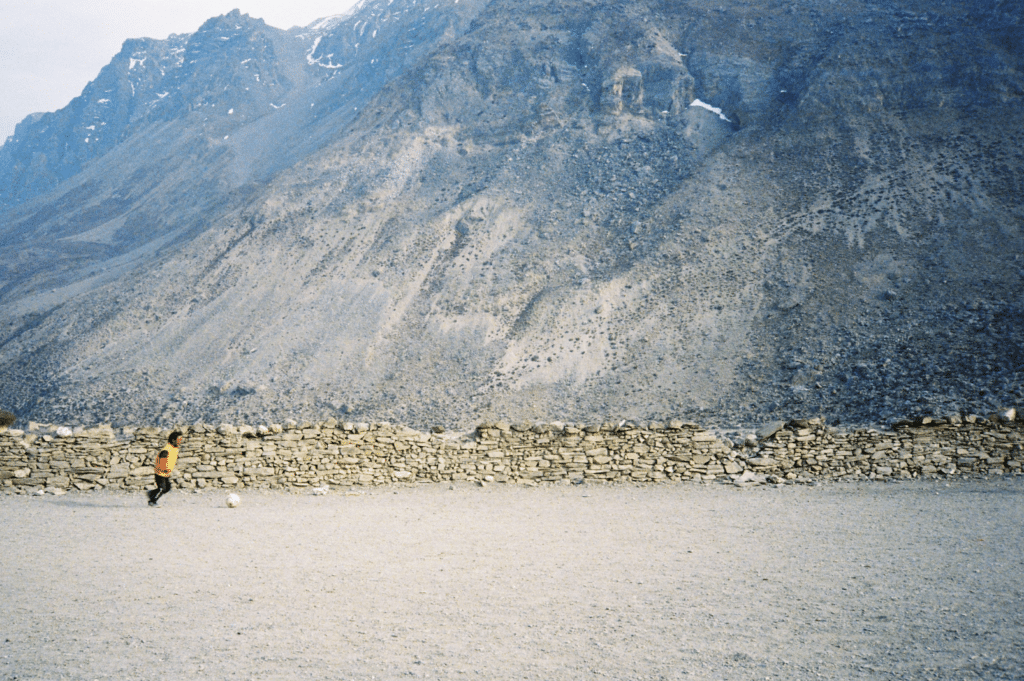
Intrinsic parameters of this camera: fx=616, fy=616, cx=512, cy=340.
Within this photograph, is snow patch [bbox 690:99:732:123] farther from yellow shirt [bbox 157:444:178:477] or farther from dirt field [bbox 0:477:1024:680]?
yellow shirt [bbox 157:444:178:477]

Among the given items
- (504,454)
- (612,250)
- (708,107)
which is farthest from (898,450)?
(708,107)

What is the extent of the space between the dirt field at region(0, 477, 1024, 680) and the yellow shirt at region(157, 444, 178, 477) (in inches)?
26.1

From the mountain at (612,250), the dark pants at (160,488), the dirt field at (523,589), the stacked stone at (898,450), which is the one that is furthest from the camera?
the mountain at (612,250)

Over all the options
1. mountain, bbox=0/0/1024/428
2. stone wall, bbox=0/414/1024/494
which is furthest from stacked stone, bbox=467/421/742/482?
mountain, bbox=0/0/1024/428

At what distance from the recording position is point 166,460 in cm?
1155

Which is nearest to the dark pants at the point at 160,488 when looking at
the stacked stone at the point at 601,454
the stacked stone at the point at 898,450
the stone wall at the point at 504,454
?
the stone wall at the point at 504,454

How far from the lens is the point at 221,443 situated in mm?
12836

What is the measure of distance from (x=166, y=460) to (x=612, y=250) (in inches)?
1153

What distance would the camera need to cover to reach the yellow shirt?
11.5m

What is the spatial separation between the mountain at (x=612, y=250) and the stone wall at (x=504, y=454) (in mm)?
8654

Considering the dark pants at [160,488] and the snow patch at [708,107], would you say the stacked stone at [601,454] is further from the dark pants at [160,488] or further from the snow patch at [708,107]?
the snow patch at [708,107]

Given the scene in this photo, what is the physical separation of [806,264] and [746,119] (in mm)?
17846

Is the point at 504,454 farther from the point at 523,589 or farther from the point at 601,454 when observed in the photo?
the point at 523,589

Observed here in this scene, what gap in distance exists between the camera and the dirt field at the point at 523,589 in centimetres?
550
